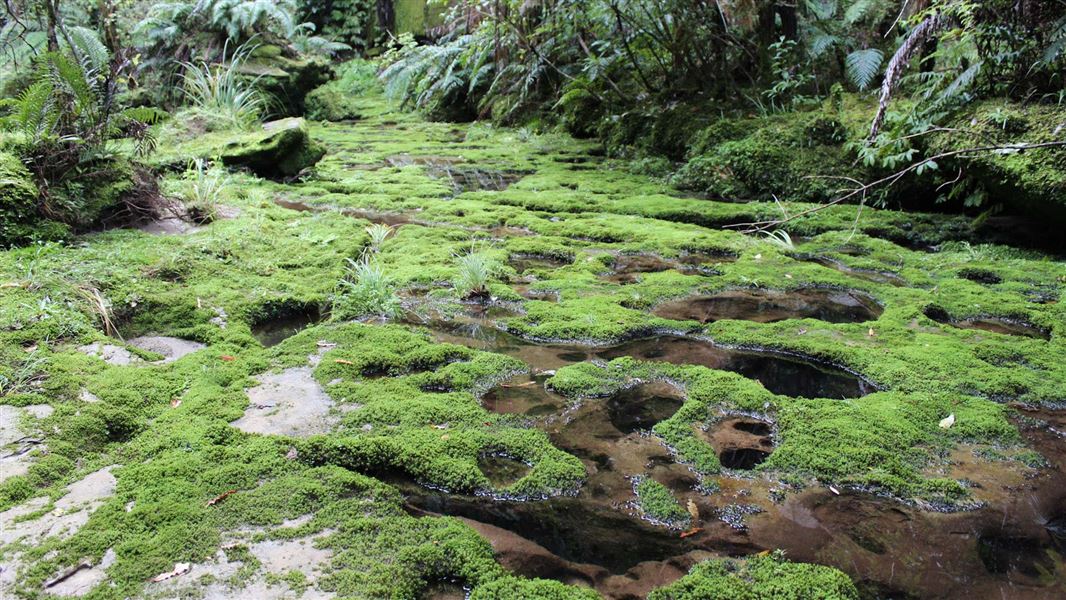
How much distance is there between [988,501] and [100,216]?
497cm

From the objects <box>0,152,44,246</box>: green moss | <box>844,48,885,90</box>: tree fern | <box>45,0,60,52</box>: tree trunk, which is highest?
<box>45,0,60,52</box>: tree trunk

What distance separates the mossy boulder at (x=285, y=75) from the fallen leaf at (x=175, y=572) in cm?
1051

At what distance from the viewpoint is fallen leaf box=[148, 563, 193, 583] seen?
1787 mm

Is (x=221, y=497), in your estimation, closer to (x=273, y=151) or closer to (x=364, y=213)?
(x=364, y=213)

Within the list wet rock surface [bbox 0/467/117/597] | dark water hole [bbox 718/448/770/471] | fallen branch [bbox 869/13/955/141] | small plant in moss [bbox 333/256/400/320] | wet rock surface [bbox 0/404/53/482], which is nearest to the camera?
wet rock surface [bbox 0/467/117/597]

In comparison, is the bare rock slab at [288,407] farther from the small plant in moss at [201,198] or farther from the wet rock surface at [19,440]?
the small plant in moss at [201,198]

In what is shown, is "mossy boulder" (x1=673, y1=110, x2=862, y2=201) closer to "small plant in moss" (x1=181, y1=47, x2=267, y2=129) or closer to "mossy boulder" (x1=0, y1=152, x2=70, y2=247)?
"small plant in moss" (x1=181, y1=47, x2=267, y2=129)

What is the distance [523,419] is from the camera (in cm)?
269

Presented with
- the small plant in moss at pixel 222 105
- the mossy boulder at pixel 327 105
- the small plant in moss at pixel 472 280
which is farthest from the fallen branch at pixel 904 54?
the mossy boulder at pixel 327 105

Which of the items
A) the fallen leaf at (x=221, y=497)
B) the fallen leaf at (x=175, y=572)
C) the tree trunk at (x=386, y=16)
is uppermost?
the tree trunk at (x=386, y=16)

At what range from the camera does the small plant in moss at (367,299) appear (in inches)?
146

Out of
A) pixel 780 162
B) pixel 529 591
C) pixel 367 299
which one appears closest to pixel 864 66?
pixel 780 162

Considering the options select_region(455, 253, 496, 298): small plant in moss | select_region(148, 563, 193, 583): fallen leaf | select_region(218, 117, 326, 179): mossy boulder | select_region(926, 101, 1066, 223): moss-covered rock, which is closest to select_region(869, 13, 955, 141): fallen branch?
select_region(926, 101, 1066, 223): moss-covered rock

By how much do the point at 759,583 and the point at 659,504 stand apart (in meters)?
0.41
